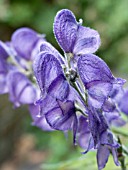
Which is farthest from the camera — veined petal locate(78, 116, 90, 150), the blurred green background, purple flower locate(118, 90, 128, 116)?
the blurred green background

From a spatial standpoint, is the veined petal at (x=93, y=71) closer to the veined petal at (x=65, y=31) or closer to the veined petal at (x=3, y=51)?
the veined petal at (x=65, y=31)

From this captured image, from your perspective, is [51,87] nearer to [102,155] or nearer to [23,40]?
[102,155]

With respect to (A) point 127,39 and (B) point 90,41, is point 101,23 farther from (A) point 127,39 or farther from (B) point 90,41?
(B) point 90,41

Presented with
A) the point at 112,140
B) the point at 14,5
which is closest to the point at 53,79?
the point at 112,140

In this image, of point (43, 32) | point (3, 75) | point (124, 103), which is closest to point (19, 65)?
point (3, 75)

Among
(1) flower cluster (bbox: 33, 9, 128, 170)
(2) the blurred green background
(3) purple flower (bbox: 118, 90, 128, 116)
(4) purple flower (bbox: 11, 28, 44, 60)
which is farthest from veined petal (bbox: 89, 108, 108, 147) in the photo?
(2) the blurred green background

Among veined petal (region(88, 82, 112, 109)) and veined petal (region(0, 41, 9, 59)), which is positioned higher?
veined petal (region(0, 41, 9, 59))

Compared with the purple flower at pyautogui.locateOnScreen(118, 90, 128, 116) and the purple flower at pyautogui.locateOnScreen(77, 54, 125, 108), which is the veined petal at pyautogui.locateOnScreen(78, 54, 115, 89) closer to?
the purple flower at pyautogui.locateOnScreen(77, 54, 125, 108)
